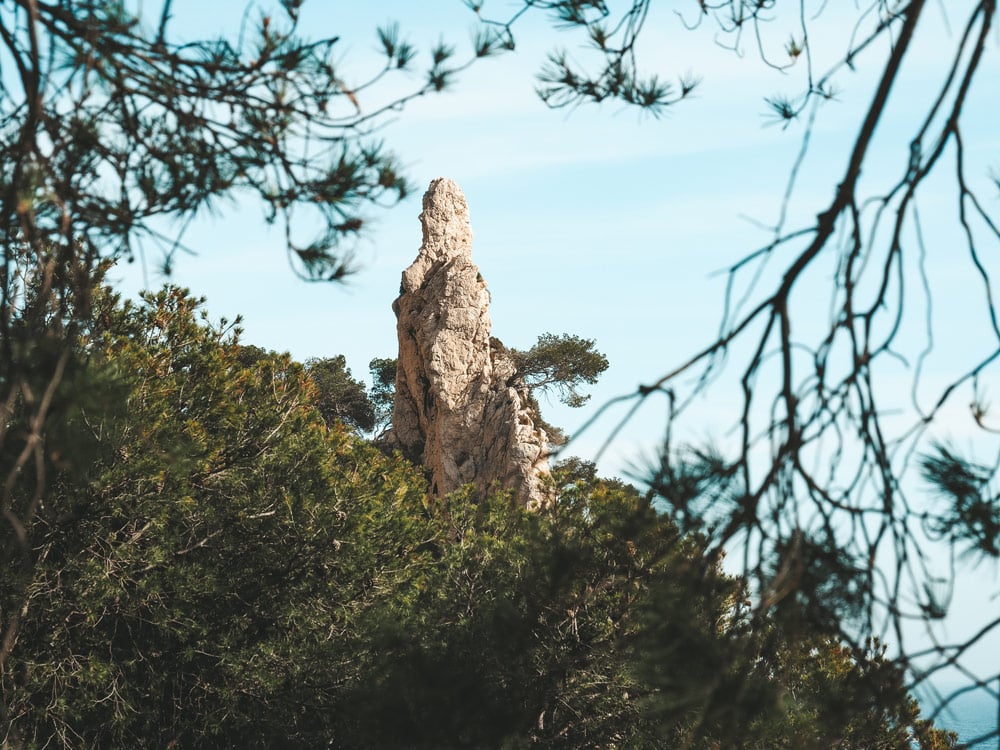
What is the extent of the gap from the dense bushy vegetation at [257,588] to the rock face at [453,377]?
37.7 feet

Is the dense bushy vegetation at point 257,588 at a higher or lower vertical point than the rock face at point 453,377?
lower

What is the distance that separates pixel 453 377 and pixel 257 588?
14561mm

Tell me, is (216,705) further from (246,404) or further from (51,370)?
(51,370)

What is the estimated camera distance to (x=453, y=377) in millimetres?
23844

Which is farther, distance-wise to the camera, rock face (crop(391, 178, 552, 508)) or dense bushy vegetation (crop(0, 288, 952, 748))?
rock face (crop(391, 178, 552, 508))

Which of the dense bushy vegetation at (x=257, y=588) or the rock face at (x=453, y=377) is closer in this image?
the dense bushy vegetation at (x=257, y=588)

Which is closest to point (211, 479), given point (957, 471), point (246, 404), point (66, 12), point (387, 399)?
point (246, 404)

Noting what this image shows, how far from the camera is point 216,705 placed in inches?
359

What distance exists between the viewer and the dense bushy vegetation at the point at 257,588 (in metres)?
7.53

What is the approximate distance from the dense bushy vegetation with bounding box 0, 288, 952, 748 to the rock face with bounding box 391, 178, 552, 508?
452 inches

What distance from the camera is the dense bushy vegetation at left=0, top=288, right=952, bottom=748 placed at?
7531 mm

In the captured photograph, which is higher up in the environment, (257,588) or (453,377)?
(453,377)

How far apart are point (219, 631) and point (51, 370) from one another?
7324 millimetres

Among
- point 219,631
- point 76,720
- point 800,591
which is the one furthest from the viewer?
point 219,631
